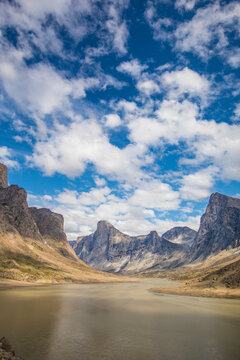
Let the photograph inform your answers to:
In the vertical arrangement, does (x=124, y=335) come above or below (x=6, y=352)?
below

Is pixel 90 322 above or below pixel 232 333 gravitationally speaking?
below

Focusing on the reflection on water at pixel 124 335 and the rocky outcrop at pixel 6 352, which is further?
the reflection on water at pixel 124 335

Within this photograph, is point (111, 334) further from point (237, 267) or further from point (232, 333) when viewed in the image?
point (237, 267)

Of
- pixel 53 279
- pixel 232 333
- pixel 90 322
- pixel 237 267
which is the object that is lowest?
pixel 53 279

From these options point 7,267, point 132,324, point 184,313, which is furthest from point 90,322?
point 7,267

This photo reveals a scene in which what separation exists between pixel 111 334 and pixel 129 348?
513 cm

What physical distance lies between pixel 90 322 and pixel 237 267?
53154mm

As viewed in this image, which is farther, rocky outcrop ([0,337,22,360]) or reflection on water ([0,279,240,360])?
reflection on water ([0,279,240,360])

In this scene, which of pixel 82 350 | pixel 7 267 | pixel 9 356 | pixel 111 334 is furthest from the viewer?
pixel 7 267

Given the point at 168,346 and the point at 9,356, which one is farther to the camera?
the point at 168,346

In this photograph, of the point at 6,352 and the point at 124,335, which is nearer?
the point at 6,352

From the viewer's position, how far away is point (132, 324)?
2972cm

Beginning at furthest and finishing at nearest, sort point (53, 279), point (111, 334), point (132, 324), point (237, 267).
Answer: point (53, 279)
point (237, 267)
point (132, 324)
point (111, 334)

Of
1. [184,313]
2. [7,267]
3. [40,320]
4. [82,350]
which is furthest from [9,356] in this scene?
[7,267]
